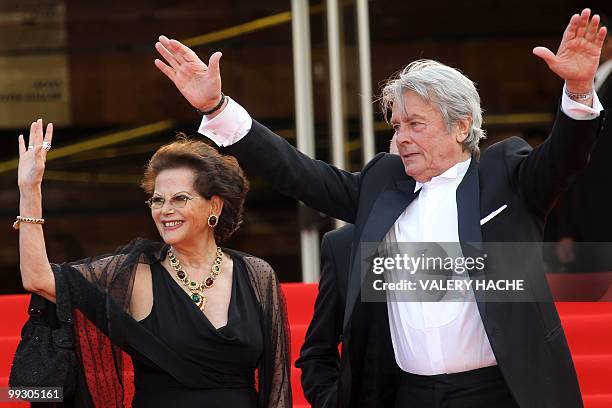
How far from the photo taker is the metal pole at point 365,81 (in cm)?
626

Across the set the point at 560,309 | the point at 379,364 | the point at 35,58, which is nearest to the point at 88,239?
the point at 35,58

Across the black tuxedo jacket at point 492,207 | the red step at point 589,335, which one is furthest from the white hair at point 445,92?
the red step at point 589,335

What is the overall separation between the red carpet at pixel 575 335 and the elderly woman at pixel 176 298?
1.05 metres

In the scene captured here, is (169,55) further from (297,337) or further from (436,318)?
(297,337)

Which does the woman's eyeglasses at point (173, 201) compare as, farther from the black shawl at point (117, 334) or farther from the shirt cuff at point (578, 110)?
the shirt cuff at point (578, 110)

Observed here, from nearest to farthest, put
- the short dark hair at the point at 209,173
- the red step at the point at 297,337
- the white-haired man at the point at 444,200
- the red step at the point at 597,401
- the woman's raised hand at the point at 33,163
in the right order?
1. the white-haired man at the point at 444,200
2. the woman's raised hand at the point at 33,163
3. the short dark hair at the point at 209,173
4. the red step at the point at 597,401
5. the red step at the point at 297,337

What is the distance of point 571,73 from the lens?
9.02ft

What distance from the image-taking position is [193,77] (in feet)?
9.68

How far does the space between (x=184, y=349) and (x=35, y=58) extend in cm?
565

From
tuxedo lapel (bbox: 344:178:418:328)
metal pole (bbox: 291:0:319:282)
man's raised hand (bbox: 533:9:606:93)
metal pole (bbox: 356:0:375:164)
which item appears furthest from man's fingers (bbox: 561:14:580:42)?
metal pole (bbox: 291:0:319:282)

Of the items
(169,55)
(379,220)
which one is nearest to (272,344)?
(379,220)

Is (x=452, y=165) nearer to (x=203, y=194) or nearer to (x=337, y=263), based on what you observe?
(x=337, y=263)

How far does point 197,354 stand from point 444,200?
0.91 meters

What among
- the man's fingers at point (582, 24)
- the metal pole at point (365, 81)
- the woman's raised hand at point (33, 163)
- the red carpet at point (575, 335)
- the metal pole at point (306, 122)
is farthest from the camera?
the metal pole at point (306, 122)
